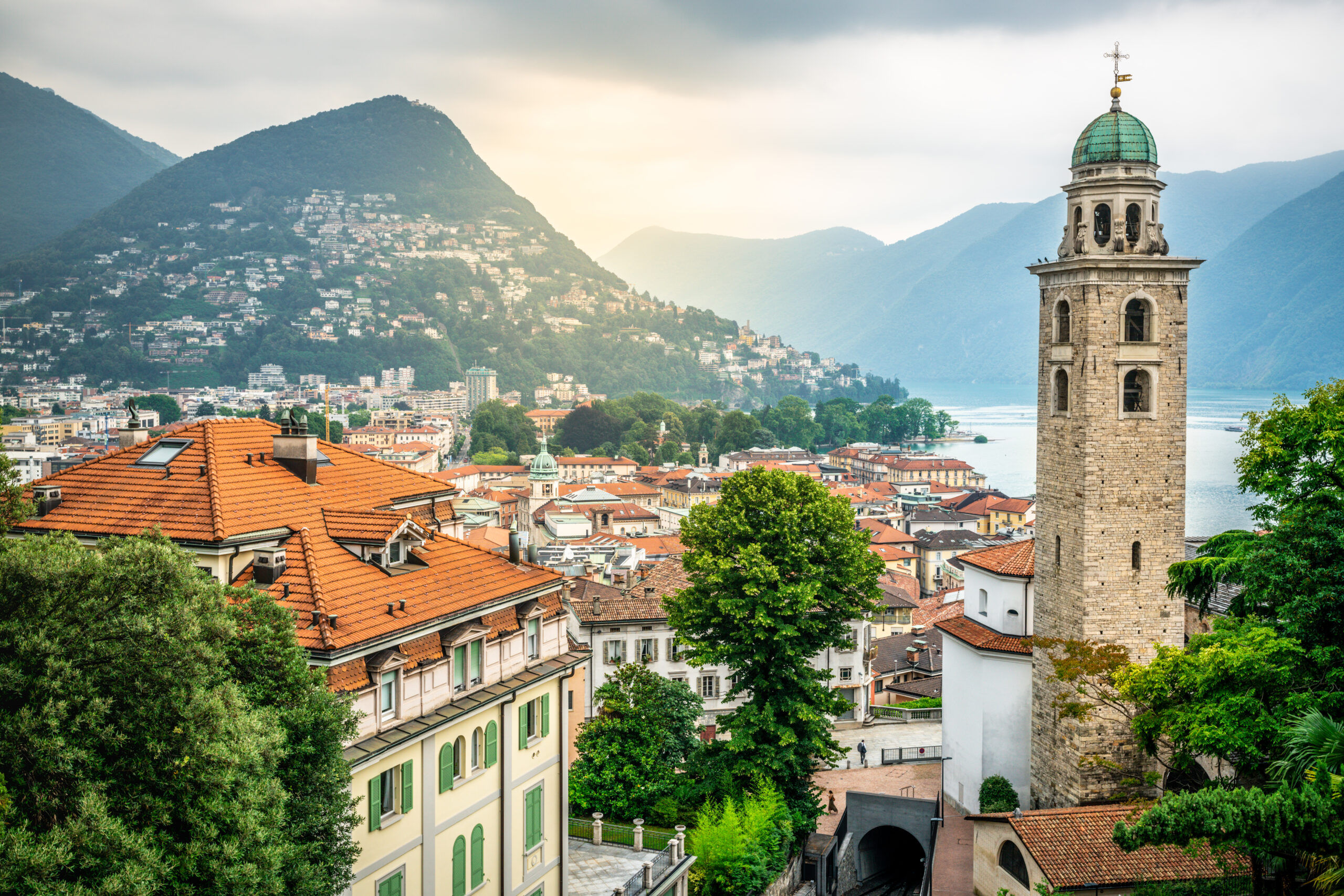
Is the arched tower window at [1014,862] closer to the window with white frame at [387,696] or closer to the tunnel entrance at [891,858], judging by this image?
the tunnel entrance at [891,858]

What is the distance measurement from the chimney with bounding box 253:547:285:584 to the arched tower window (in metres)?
14.8

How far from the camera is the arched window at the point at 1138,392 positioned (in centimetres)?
2445

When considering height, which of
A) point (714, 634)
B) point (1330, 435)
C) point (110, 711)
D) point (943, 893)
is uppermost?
point (1330, 435)

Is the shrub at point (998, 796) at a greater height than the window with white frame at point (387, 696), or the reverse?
the window with white frame at point (387, 696)

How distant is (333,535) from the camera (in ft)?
56.9

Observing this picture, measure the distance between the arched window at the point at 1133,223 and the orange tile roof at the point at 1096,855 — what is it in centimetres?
1233

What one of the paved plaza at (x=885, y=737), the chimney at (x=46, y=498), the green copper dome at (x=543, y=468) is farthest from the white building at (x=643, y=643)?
the green copper dome at (x=543, y=468)

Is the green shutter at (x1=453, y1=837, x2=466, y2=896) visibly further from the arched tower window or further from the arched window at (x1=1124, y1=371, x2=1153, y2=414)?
the arched window at (x1=1124, y1=371, x2=1153, y2=414)

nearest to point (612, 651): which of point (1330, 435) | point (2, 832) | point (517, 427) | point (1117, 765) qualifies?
point (1117, 765)

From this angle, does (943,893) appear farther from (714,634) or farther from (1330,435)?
(1330,435)

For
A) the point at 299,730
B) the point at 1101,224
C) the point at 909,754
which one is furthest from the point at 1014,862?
the point at 299,730

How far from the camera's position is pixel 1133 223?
24703 mm

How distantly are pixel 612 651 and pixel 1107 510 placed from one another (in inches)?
729

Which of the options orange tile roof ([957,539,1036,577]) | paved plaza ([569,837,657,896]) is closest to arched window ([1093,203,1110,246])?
Answer: orange tile roof ([957,539,1036,577])
